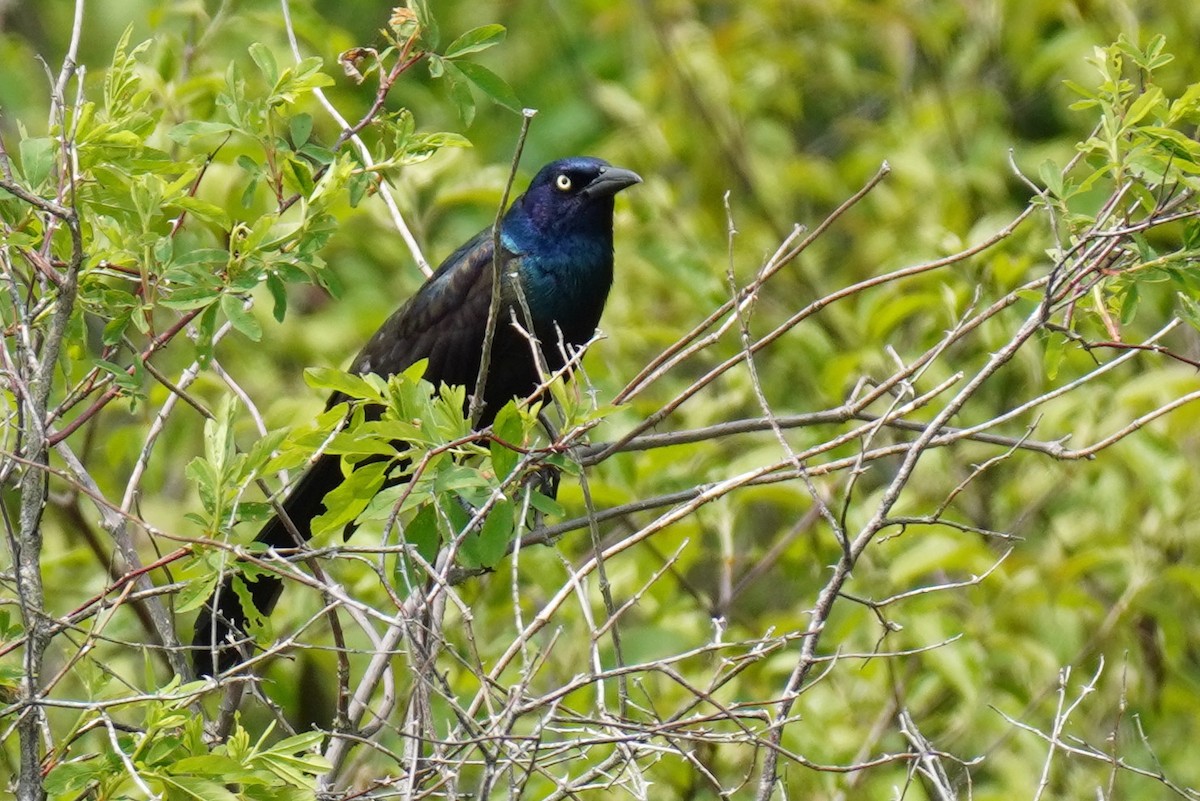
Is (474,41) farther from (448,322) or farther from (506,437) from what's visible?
(448,322)

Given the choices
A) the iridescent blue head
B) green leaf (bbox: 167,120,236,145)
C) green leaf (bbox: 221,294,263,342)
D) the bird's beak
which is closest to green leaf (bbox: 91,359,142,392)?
green leaf (bbox: 221,294,263,342)

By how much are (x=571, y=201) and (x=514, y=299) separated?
0.48 meters

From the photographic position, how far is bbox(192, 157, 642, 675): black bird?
4828 mm

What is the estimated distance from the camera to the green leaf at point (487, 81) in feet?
10.00

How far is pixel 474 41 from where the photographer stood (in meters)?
3.01

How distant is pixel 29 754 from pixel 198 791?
29 cm

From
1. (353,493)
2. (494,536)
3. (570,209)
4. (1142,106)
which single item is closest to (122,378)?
(353,493)

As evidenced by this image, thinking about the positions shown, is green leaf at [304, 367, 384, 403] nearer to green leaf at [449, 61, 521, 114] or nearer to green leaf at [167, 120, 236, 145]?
green leaf at [167, 120, 236, 145]

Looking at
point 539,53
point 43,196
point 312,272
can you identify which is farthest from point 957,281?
point 539,53

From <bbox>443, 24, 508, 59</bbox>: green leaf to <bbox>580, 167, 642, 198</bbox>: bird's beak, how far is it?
80.2 inches

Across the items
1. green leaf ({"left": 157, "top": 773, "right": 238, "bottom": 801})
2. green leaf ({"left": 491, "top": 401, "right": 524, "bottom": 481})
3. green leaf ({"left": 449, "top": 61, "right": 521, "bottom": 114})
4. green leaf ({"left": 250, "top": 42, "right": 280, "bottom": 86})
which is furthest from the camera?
green leaf ({"left": 449, "top": 61, "right": 521, "bottom": 114})

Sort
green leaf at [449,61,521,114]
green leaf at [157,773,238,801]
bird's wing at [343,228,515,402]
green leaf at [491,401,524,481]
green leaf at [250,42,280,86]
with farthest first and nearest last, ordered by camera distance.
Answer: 1. bird's wing at [343,228,515,402]
2. green leaf at [449,61,521,114]
3. green leaf at [250,42,280,86]
4. green leaf at [491,401,524,481]
5. green leaf at [157,773,238,801]

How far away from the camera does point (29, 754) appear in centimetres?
257

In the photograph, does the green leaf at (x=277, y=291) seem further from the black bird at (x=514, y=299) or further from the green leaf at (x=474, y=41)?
the black bird at (x=514, y=299)
